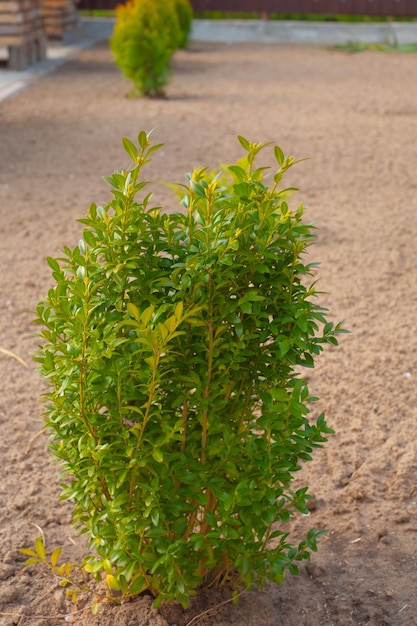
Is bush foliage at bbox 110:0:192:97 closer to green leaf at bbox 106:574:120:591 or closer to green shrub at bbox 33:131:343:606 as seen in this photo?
green shrub at bbox 33:131:343:606

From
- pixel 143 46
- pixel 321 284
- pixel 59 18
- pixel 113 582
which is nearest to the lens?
pixel 113 582

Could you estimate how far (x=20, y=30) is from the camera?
11.4m

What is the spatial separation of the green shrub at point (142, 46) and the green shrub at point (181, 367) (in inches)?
338

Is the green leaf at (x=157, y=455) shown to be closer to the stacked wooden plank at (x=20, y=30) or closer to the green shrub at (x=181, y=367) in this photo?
the green shrub at (x=181, y=367)

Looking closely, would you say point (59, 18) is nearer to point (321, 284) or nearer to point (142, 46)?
point (142, 46)

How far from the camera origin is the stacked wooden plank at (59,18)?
14.6 metres

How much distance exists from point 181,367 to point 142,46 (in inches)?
348

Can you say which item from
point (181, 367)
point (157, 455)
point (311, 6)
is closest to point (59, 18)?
point (311, 6)

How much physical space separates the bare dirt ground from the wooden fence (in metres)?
7.48

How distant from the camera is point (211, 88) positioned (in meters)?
11.2

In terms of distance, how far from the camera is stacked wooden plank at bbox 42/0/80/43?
14625mm

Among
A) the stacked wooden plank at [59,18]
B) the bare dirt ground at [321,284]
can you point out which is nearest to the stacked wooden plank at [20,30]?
the bare dirt ground at [321,284]

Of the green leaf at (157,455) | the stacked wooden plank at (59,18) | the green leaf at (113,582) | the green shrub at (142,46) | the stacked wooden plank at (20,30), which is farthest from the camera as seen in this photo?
the stacked wooden plank at (59,18)

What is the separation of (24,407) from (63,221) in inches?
96.2
